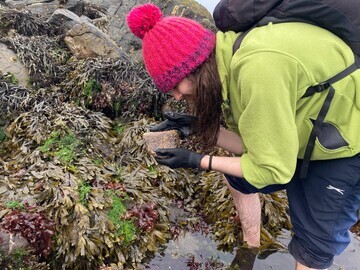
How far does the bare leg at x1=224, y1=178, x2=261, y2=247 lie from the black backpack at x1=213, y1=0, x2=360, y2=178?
1.10m

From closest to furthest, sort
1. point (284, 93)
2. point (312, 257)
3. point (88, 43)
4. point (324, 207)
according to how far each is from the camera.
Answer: point (284, 93)
point (324, 207)
point (312, 257)
point (88, 43)

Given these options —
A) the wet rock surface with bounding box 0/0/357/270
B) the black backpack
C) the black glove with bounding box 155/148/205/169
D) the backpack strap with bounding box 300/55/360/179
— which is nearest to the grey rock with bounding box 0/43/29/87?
the wet rock surface with bounding box 0/0/357/270

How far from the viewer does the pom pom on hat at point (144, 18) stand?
1927 millimetres

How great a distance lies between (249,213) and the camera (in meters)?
2.99

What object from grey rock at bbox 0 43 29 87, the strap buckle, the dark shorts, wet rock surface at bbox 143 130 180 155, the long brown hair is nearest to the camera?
the strap buckle

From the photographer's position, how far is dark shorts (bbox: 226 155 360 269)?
6.81 ft

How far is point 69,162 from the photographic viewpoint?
347cm

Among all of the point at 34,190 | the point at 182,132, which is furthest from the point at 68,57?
the point at 182,132

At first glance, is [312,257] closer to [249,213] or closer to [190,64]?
[249,213]

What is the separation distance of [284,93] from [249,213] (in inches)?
60.1

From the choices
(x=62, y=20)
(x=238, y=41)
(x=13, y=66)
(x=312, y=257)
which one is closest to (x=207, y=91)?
Answer: (x=238, y=41)

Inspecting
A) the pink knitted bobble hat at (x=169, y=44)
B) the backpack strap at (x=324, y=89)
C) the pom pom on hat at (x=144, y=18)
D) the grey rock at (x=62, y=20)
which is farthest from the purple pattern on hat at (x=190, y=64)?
the grey rock at (x=62, y=20)

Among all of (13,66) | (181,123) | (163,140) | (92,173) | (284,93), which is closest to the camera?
(284,93)

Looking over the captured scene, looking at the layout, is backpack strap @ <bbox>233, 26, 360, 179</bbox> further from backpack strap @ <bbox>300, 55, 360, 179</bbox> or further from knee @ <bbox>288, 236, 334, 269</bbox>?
knee @ <bbox>288, 236, 334, 269</bbox>
